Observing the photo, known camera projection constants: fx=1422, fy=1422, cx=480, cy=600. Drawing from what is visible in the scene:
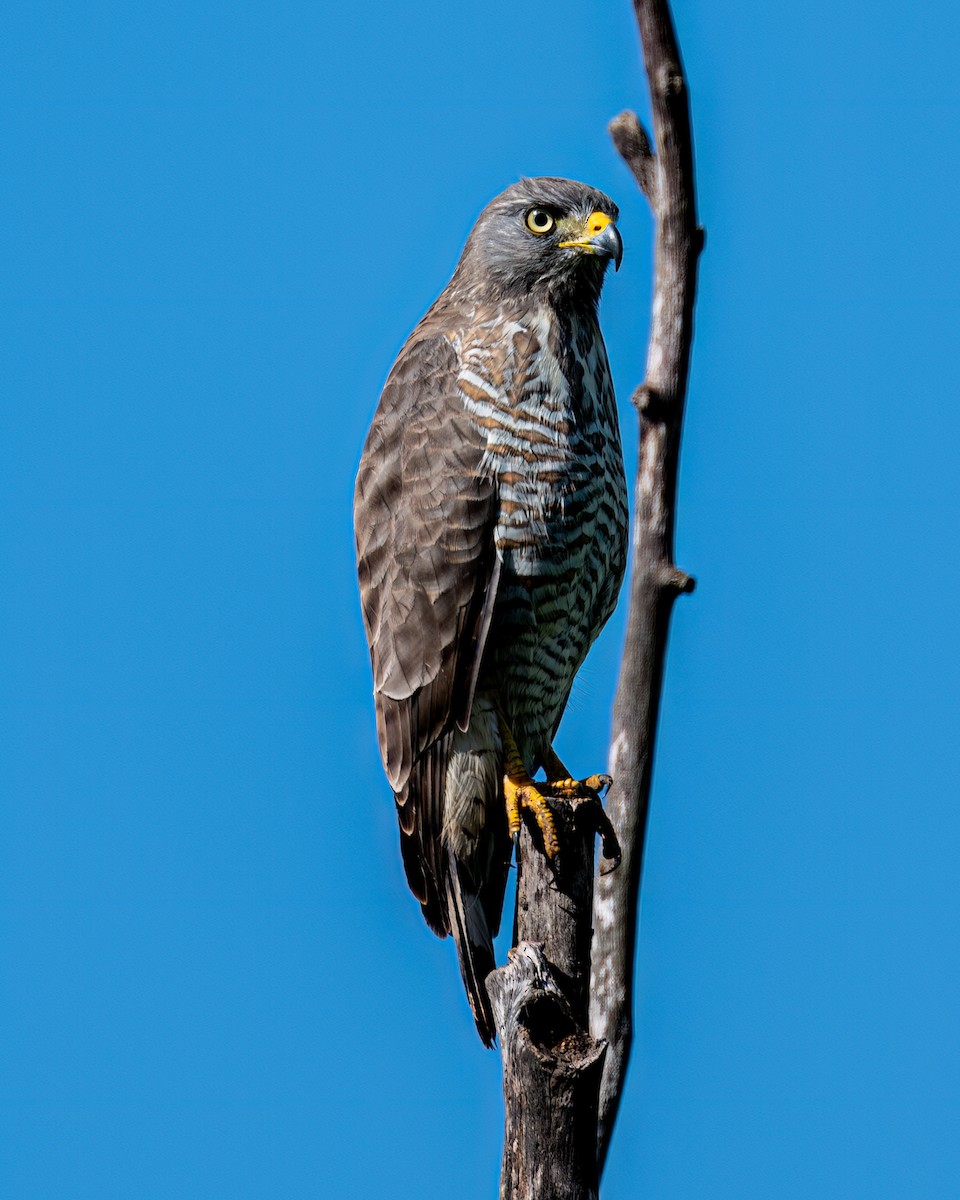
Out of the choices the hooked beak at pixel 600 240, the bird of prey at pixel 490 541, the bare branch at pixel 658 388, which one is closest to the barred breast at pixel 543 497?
the bird of prey at pixel 490 541

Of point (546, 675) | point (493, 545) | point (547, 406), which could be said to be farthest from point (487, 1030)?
point (547, 406)

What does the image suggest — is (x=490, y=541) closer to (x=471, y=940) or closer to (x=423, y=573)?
(x=423, y=573)

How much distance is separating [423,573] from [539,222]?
143cm

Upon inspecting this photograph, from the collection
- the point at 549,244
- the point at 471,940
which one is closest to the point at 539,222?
the point at 549,244

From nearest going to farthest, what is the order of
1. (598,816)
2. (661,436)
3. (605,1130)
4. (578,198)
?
(661,436) → (605,1130) → (598,816) → (578,198)

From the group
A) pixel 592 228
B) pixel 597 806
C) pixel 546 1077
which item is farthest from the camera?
pixel 592 228

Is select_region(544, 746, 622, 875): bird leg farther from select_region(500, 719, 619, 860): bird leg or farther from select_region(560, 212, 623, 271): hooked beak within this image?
select_region(560, 212, 623, 271): hooked beak

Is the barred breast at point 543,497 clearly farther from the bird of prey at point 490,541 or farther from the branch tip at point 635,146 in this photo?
the branch tip at point 635,146

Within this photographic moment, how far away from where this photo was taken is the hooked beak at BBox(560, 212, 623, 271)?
501 cm

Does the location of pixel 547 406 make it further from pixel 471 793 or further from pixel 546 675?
pixel 471 793

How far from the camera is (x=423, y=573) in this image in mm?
4750

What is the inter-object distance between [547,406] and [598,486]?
1.06ft

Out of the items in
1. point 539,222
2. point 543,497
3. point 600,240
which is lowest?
point 543,497

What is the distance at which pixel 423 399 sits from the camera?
4.88m
